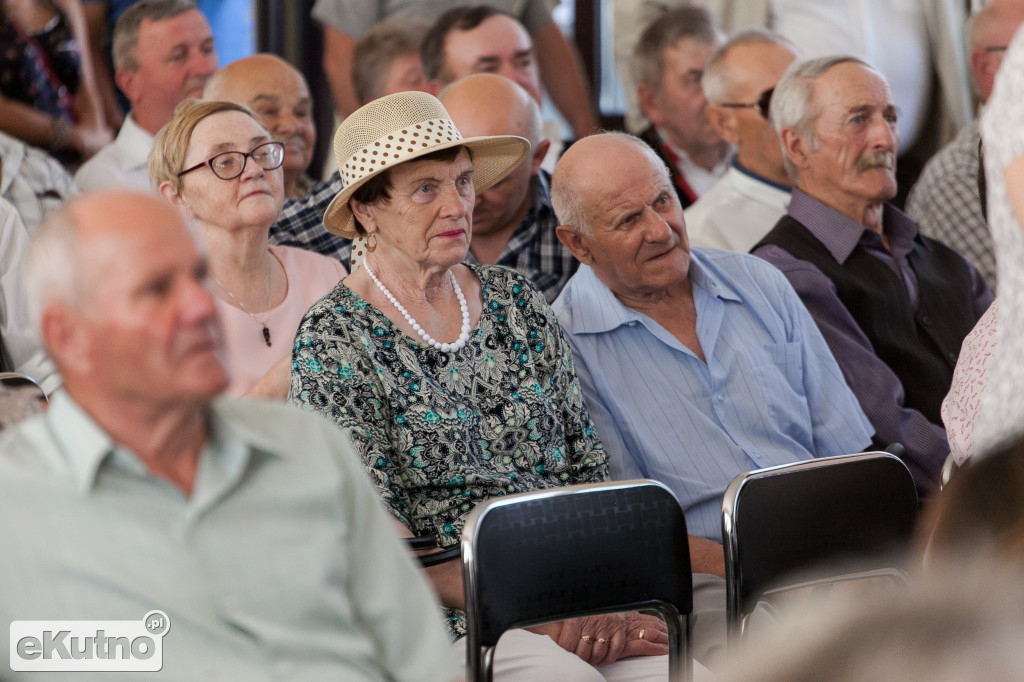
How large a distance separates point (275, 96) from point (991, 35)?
2718mm

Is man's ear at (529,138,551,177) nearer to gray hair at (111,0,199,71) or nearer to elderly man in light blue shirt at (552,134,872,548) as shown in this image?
elderly man in light blue shirt at (552,134,872,548)

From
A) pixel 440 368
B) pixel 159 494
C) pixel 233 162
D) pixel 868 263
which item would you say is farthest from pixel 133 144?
pixel 159 494

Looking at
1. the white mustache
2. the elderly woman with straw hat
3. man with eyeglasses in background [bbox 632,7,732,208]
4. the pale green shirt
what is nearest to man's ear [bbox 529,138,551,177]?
the elderly woman with straw hat

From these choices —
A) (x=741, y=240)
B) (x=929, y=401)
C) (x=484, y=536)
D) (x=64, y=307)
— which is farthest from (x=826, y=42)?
(x=64, y=307)

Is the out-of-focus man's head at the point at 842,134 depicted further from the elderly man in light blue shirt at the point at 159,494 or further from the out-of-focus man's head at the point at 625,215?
the elderly man in light blue shirt at the point at 159,494

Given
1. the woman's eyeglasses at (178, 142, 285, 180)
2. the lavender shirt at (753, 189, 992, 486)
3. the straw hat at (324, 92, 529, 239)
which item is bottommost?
the lavender shirt at (753, 189, 992, 486)

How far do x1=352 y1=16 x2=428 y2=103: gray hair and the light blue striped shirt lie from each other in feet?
6.23

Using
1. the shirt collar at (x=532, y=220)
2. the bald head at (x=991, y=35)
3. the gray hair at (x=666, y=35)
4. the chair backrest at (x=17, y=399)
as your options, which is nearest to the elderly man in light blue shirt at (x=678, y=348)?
the shirt collar at (x=532, y=220)

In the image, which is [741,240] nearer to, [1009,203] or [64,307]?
[1009,203]

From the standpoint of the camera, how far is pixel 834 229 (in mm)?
3043

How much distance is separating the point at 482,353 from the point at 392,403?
24cm

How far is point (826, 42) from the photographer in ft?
16.1

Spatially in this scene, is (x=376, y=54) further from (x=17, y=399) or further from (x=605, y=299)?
(x=17, y=399)

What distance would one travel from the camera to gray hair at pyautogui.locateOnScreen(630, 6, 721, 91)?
15.1 ft
